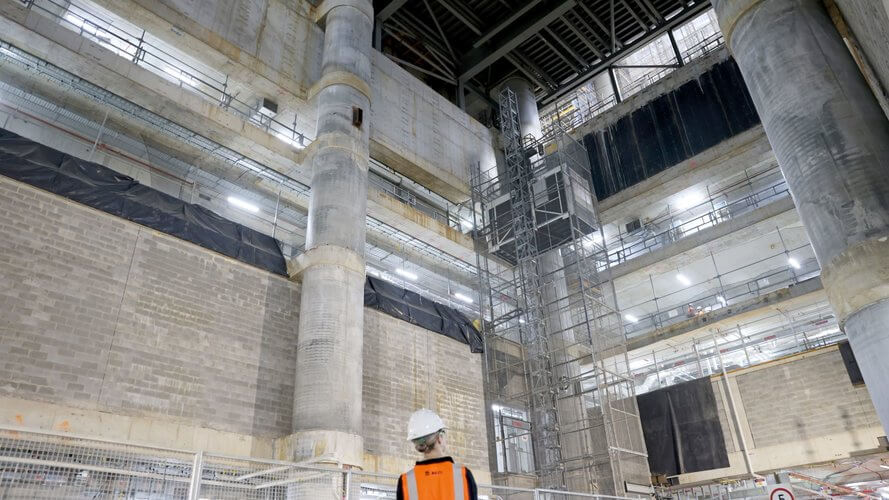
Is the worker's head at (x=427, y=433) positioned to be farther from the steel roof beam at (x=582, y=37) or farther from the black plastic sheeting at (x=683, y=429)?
the steel roof beam at (x=582, y=37)

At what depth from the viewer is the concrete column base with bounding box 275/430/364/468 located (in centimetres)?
1202

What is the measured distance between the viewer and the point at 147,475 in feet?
19.3

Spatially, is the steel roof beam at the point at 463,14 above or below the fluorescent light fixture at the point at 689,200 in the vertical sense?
above

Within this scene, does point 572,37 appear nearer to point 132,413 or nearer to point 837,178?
point 837,178

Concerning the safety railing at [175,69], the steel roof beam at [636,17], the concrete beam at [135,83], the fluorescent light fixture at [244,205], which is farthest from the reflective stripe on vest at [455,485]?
the steel roof beam at [636,17]

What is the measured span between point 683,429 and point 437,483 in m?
19.4

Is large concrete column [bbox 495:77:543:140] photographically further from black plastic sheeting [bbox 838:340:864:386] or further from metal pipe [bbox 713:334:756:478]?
black plastic sheeting [bbox 838:340:864:386]

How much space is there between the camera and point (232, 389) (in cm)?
1239

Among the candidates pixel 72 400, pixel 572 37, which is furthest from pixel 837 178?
pixel 572 37

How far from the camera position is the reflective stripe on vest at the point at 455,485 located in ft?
9.91

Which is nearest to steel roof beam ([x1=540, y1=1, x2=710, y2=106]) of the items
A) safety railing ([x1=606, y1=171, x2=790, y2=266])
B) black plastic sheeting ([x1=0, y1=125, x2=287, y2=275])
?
safety railing ([x1=606, y1=171, x2=790, y2=266])

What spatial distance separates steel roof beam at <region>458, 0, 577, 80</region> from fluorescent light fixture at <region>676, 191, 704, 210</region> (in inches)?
361

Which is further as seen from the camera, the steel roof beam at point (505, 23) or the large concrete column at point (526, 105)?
the large concrete column at point (526, 105)

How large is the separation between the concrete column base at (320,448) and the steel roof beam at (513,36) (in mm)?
18207
